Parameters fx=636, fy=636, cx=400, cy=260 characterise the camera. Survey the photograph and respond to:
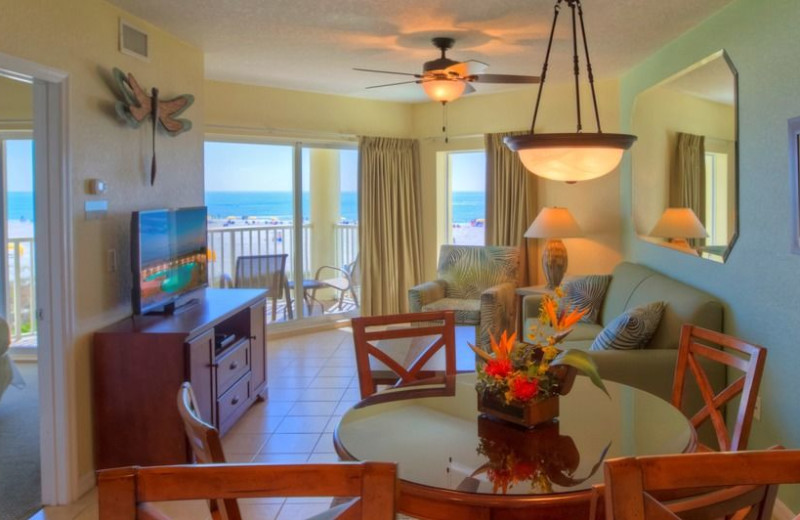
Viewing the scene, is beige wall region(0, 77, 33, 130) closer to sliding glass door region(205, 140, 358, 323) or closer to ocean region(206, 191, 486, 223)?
sliding glass door region(205, 140, 358, 323)

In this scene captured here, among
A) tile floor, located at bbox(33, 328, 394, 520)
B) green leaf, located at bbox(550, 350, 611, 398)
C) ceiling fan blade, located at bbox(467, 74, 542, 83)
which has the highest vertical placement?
ceiling fan blade, located at bbox(467, 74, 542, 83)

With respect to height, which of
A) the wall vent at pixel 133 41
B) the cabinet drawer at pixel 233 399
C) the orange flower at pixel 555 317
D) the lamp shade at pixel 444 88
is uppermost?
the wall vent at pixel 133 41

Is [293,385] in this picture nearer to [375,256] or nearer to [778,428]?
[375,256]

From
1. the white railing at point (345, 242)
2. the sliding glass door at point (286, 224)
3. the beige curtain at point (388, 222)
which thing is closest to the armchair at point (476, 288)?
the beige curtain at point (388, 222)

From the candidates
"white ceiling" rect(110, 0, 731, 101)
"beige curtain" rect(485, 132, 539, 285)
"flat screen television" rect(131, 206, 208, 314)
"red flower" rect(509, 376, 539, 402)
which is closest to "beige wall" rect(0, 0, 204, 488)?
"flat screen television" rect(131, 206, 208, 314)

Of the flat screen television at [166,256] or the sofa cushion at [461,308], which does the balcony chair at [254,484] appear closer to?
the flat screen television at [166,256]

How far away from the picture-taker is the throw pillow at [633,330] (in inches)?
128

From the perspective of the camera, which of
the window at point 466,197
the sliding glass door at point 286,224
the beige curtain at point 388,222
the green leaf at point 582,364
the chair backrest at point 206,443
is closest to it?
the chair backrest at point 206,443

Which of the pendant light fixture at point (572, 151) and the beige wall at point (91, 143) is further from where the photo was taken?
the beige wall at point (91, 143)

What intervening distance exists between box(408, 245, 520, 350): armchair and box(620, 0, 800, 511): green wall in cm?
211

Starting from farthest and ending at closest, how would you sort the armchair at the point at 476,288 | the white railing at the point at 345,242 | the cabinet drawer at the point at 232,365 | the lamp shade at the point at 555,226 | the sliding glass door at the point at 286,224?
the white railing at the point at 345,242 < the sliding glass door at the point at 286,224 < the lamp shade at the point at 555,226 < the armchair at the point at 476,288 < the cabinet drawer at the point at 232,365

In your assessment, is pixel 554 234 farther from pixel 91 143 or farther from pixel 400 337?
pixel 91 143

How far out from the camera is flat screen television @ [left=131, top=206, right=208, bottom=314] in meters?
3.29

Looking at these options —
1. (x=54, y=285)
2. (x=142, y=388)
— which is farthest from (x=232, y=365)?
(x=54, y=285)
